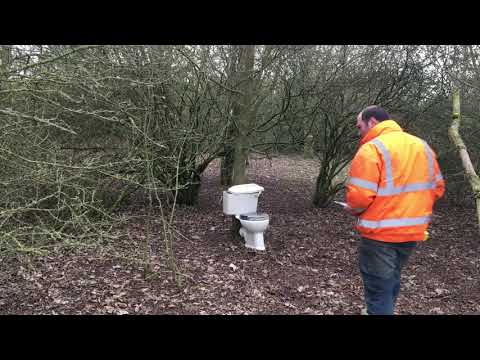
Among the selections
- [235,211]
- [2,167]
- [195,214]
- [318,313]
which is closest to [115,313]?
[2,167]

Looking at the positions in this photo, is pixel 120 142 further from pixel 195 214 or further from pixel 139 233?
pixel 195 214

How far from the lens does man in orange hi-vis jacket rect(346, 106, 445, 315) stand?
120 inches

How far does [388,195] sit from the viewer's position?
121 inches

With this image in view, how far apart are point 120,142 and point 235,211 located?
2.06 meters

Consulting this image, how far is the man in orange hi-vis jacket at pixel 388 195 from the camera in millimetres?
3057

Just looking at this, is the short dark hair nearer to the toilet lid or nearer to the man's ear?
the man's ear

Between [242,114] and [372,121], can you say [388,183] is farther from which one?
[242,114]

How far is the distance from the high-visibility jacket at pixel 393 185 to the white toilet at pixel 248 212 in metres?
2.57

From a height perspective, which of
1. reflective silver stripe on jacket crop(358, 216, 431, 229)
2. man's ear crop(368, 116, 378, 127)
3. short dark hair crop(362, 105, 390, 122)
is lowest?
Result: reflective silver stripe on jacket crop(358, 216, 431, 229)

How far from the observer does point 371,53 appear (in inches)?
263

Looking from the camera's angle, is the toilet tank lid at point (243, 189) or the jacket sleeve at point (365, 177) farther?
the toilet tank lid at point (243, 189)

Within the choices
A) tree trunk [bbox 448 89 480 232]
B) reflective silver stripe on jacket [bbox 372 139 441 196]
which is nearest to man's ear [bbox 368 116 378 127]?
reflective silver stripe on jacket [bbox 372 139 441 196]

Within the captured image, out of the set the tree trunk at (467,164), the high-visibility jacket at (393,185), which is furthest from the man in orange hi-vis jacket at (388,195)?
the tree trunk at (467,164)

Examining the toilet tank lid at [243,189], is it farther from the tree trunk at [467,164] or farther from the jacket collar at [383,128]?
the jacket collar at [383,128]
